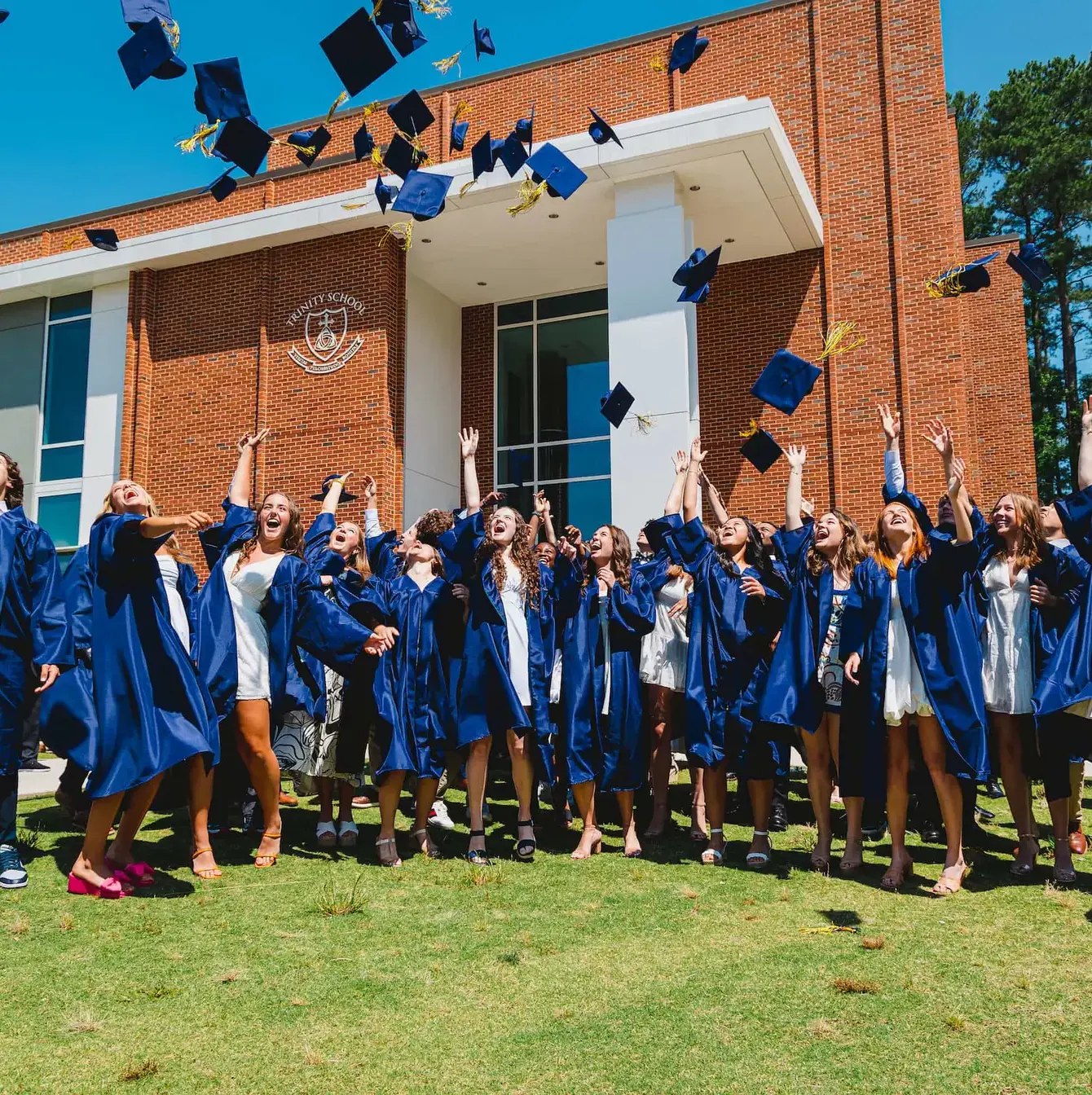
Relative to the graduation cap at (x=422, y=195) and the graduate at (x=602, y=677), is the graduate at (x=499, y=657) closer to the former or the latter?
the graduate at (x=602, y=677)

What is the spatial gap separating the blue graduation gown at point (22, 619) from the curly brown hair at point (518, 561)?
2.05 metres

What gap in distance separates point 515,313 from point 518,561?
11.2 m

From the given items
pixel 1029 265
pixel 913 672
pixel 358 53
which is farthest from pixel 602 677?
pixel 358 53

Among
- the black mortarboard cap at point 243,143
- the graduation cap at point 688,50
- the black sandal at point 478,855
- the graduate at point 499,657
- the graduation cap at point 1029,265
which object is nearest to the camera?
the black sandal at point 478,855

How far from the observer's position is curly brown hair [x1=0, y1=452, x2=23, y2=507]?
466cm

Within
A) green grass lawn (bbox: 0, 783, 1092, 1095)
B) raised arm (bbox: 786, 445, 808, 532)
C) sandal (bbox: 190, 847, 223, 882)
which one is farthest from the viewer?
raised arm (bbox: 786, 445, 808, 532)

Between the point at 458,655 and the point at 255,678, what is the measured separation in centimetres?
105

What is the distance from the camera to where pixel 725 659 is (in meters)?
5.36

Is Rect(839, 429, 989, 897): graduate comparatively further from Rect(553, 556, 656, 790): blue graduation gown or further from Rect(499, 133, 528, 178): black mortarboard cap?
Rect(499, 133, 528, 178): black mortarboard cap

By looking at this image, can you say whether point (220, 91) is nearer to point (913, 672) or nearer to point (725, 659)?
point (725, 659)

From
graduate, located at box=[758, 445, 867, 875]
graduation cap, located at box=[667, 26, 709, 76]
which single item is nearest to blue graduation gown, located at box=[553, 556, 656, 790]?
graduate, located at box=[758, 445, 867, 875]

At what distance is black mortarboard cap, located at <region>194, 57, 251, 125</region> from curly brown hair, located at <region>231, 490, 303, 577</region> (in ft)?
12.9

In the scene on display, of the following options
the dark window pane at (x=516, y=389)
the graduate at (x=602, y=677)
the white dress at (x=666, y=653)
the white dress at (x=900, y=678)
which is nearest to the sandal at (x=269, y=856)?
the graduate at (x=602, y=677)

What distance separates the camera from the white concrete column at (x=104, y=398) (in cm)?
1534
